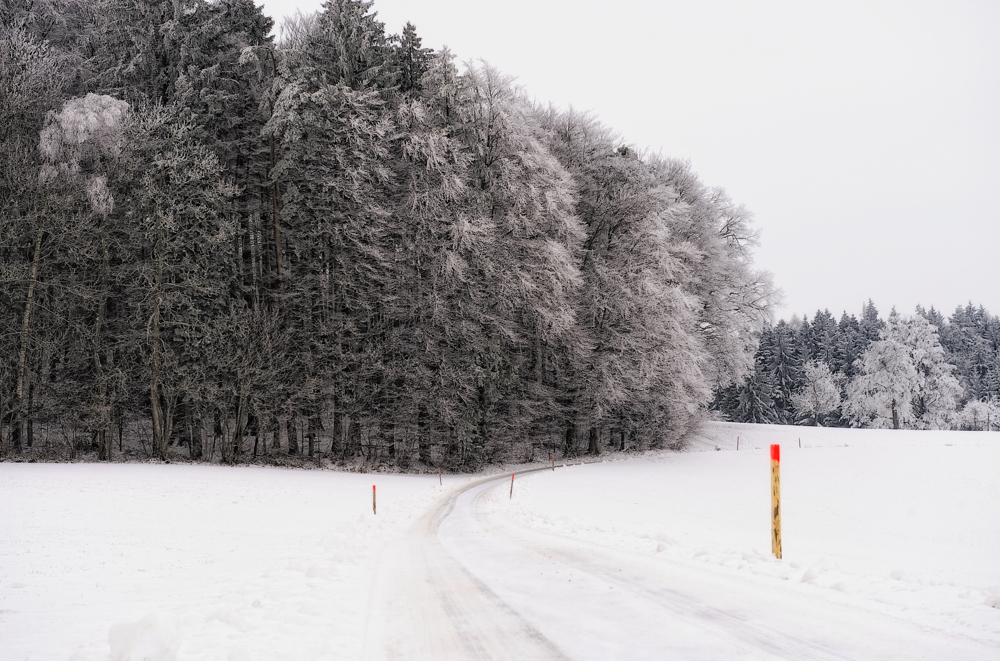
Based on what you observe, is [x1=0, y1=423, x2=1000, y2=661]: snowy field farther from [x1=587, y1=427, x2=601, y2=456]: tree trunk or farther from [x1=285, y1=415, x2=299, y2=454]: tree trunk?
[x1=587, y1=427, x2=601, y2=456]: tree trunk

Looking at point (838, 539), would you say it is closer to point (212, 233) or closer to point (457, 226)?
point (457, 226)

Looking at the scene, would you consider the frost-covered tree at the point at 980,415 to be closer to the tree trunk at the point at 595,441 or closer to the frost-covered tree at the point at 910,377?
the frost-covered tree at the point at 910,377

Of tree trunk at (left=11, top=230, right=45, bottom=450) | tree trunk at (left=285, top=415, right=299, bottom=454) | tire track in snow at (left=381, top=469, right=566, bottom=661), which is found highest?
tree trunk at (left=11, top=230, right=45, bottom=450)

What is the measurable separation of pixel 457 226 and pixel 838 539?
65.7 ft

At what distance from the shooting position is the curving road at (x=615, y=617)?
3.88 metres

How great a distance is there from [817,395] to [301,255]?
7093 centimetres

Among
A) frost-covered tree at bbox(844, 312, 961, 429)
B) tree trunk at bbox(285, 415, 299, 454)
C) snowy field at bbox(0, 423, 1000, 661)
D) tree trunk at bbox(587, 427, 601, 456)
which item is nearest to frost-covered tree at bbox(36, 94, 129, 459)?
snowy field at bbox(0, 423, 1000, 661)

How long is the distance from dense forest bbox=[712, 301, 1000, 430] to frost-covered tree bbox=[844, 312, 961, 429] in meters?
0.09

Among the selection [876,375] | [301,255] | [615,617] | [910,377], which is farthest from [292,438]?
[910,377]

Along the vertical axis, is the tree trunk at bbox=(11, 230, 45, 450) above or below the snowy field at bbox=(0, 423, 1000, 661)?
above

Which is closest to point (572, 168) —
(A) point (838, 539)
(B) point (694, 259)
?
(B) point (694, 259)

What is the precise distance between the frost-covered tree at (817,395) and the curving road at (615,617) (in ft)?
257

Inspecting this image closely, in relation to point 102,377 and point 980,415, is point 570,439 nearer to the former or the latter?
point 102,377

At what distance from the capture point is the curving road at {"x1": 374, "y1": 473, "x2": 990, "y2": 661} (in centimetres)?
388
